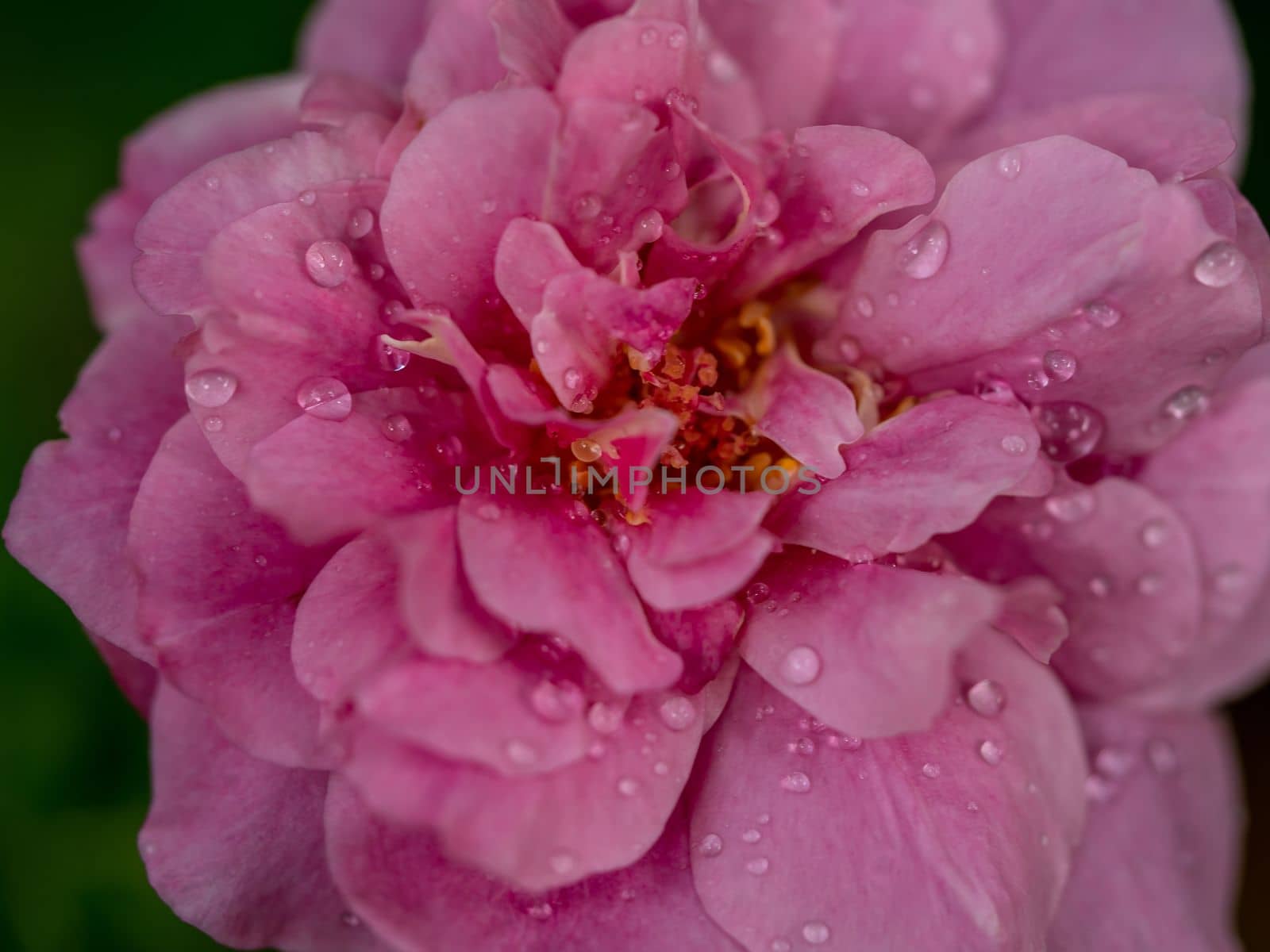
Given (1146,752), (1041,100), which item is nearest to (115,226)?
(1041,100)

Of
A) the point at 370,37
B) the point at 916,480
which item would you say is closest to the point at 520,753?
the point at 916,480

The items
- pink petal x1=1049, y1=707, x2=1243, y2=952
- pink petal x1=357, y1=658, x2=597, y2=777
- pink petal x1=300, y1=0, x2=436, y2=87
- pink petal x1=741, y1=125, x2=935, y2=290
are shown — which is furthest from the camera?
pink petal x1=300, y1=0, x2=436, y2=87

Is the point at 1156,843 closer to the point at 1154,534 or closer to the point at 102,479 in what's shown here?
the point at 1154,534

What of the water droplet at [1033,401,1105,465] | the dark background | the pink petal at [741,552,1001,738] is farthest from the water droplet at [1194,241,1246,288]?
the dark background

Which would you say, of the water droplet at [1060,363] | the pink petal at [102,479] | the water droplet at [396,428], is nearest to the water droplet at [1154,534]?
the water droplet at [1060,363]

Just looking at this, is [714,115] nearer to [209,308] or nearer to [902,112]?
[902,112]

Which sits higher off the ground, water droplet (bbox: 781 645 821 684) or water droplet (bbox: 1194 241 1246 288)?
water droplet (bbox: 1194 241 1246 288)

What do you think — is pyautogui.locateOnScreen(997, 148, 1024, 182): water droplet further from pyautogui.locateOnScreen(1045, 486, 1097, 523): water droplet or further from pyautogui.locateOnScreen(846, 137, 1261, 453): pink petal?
pyautogui.locateOnScreen(1045, 486, 1097, 523): water droplet
